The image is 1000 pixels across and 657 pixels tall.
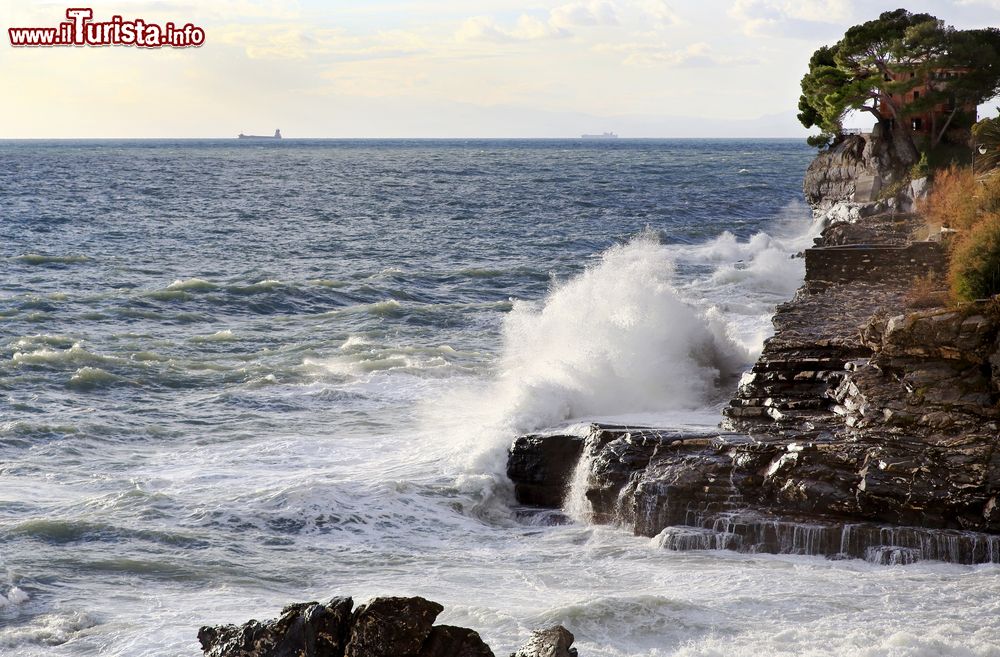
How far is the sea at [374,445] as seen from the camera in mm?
10828

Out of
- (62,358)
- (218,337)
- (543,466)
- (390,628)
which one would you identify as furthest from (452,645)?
(218,337)

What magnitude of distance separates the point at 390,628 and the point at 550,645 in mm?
1216

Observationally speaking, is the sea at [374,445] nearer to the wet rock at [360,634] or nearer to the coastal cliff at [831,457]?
the coastal cliff at [831,457]

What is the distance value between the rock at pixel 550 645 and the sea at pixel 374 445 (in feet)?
5.16

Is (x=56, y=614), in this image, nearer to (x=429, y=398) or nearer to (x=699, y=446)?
(x=699, y=446)

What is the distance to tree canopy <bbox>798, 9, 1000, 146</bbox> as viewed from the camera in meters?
34.8

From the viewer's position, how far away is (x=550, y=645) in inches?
330

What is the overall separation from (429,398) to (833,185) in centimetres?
2469

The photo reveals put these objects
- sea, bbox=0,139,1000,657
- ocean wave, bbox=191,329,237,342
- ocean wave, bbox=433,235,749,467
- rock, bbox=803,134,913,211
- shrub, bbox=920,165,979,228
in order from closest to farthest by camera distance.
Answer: sea, bbox=0,139,1000,657 < ocean wave, bbox=433,235,749,467 < shrub, bbox=920,165,979,228 < ocean wave, bbox=191,329,237,342 < rock, bbox=803,134,913,211

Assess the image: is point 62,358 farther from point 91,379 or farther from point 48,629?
point 48,629

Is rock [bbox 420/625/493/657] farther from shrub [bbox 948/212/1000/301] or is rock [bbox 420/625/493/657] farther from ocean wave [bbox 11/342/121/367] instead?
ocean wave [bbox 11/342/121/367]

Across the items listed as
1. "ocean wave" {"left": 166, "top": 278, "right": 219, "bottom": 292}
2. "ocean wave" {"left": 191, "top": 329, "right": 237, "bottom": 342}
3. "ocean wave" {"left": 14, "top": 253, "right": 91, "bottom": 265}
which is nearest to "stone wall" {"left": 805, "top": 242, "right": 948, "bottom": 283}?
"ocean wave" {"left": 191, "top": 329, "right": 237, "bottom": 342}

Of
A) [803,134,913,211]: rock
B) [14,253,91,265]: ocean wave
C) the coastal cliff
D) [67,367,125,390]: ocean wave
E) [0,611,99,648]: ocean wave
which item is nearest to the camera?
[0,611,99,648]: ocean wave

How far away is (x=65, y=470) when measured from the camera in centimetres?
1656
